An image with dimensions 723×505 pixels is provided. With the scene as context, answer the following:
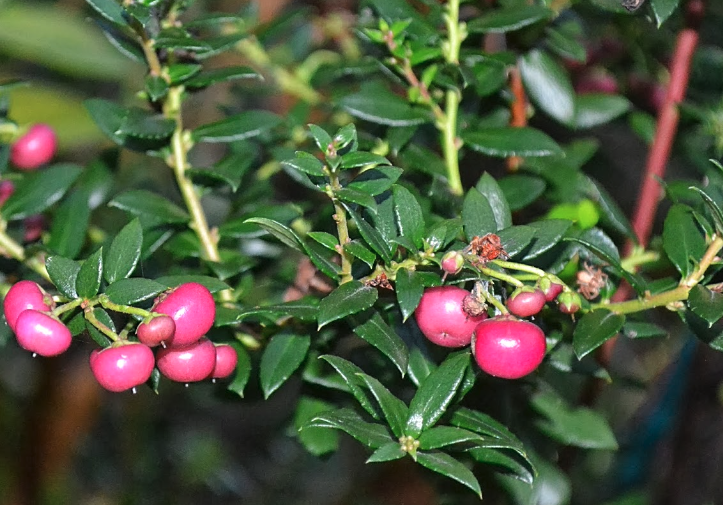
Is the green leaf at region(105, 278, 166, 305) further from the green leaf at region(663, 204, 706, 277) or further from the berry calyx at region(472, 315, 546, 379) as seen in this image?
the green leaf at region(663, 204, 706, 277)

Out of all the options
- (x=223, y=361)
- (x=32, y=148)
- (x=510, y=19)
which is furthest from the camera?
(x=32, y=148)

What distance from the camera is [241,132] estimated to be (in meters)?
0.72

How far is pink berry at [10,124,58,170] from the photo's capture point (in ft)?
2.63

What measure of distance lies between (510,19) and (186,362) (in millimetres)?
408

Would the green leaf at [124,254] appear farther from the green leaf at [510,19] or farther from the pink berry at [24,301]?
the green leaf at [510,19]

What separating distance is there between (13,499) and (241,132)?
35.6 inches

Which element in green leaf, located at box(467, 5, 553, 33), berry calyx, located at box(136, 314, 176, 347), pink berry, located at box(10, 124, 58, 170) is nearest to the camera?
berry calyx, located at box(136, 314, 176, 347)

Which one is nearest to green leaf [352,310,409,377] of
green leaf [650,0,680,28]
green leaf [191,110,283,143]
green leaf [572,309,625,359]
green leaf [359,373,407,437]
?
green leaf [359,373,407,437]

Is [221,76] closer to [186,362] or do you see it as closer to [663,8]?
[186,362]

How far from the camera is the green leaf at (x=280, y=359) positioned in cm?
61

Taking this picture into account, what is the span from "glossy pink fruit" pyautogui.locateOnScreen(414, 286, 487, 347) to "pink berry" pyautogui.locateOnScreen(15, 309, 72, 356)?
232 mm

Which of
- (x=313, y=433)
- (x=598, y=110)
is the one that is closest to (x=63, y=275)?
(x=313, y=433)

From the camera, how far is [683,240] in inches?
23.5

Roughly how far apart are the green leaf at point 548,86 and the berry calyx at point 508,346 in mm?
377
